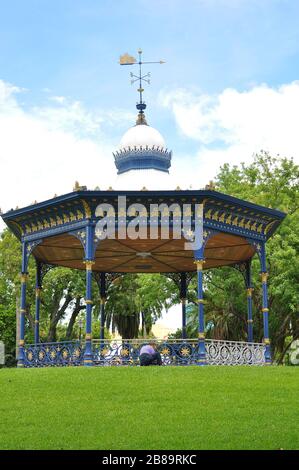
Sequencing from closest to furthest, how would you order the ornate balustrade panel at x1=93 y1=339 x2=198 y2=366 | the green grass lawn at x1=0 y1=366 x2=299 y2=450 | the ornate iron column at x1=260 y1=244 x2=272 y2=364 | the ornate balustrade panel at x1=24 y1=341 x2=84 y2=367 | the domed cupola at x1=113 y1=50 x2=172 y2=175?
the green grass lawn at x1=0 y1=366 x2=299 y2=450 < the ornate balustrade panel at x1=93 y1=339 x2=198 y2=366 < the ornate balustrade panel at x1=24 y1=341 x2=84 y2=367 < the ornate iron column at x1=260 y1=244 x2=272 y2=364 < the domed cupola at x1=113 y1=50 x2=172 y2=175

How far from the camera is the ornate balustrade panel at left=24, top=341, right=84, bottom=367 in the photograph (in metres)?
19.8

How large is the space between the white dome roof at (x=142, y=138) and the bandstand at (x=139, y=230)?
4cm

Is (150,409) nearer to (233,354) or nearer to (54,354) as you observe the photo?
(233,354)

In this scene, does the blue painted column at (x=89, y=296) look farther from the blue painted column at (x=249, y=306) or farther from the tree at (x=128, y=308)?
the tree at (x=128, y=308)

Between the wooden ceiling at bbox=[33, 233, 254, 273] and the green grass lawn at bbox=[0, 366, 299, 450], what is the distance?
7.03 metres

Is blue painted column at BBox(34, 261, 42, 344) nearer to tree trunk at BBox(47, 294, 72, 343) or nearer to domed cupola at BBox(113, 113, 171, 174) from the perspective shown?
domed cupola at BBox(113, 113, 171, 174)

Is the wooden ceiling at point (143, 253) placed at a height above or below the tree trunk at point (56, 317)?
above

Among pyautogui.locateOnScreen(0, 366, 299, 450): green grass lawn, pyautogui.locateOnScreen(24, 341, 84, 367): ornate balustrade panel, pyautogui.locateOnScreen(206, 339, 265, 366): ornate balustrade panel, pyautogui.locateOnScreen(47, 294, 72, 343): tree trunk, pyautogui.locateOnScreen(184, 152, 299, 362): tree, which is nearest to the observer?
pyautogui.locateOnScreen(0, 366, 299, 450): green grass lawn

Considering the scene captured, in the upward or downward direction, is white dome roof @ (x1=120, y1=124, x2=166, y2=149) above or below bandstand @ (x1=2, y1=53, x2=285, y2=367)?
above

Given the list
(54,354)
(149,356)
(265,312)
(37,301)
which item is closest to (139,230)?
(149,356)

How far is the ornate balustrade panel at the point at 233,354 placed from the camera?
64.6ft

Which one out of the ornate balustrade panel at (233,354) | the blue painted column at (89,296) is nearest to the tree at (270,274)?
the ornate balustrade panel at (233,354)

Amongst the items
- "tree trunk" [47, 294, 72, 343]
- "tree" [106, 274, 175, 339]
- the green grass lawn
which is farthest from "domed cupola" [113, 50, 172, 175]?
"tree trunk" [47, 294, 72, 343]

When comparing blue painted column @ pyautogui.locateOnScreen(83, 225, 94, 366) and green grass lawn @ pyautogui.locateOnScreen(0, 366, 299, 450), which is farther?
blue painted column @ pyautogui.locateOnScreen(83, 225, 94, 366)
